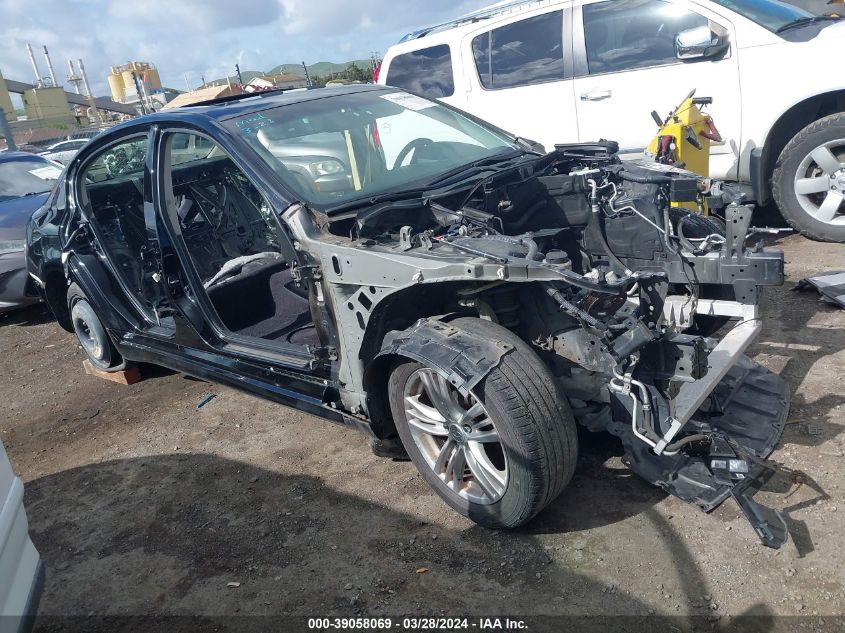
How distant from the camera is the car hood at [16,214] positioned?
6629mm

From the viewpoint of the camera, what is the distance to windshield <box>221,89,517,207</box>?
10.7 feet

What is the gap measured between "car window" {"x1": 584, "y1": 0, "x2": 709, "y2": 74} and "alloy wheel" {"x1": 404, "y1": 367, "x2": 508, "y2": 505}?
427cm

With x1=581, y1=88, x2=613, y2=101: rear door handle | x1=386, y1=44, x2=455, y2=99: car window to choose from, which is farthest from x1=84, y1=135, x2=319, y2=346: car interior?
x1=581, y1=88, x2=613, y2=101: rear door handle

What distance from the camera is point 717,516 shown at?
8.59 feet

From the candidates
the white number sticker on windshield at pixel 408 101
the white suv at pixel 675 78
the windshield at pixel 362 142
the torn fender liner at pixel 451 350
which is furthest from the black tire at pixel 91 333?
the white suv at pixel 675 78

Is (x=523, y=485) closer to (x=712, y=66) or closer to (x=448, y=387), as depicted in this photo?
(x=448, y=387)

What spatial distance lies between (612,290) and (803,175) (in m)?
3.59

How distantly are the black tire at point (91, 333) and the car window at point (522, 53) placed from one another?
415 cm

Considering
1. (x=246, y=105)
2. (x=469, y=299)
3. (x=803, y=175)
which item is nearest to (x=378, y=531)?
(x=469, y=299)

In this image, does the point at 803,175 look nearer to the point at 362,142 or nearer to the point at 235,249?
the point at 362,142

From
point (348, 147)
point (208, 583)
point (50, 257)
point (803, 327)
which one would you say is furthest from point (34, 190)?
point (803, 327)

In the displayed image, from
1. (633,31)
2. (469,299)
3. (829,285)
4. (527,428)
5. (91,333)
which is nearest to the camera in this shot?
(527,428)

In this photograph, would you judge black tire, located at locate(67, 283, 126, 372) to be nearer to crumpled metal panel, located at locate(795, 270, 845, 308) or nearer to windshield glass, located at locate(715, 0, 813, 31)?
crumpled metal panel, located at locate(795, 270, 845, 308)

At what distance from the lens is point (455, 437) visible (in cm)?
276
